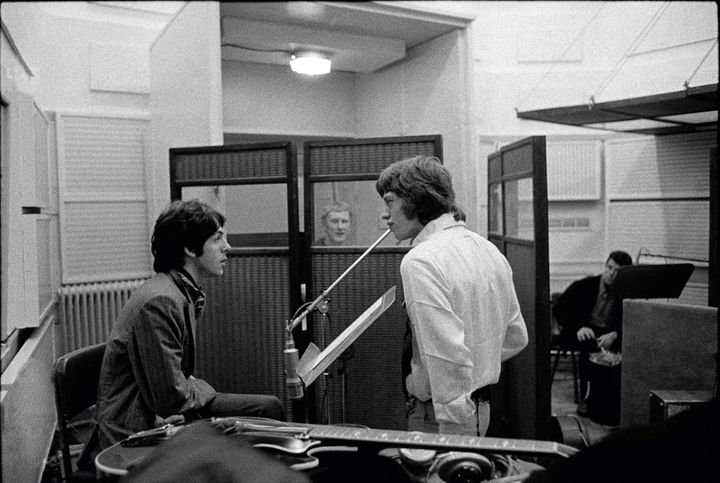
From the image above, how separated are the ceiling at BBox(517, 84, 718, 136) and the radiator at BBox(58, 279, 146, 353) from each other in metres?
3.18

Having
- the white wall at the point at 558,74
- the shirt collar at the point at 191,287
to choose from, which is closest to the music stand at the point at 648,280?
the white wall at the point at 558,74

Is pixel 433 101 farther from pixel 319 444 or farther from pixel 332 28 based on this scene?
pixel 319 444

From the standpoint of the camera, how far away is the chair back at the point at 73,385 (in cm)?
216

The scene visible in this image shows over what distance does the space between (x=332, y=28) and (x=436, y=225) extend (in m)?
2.68

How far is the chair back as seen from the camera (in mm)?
2162

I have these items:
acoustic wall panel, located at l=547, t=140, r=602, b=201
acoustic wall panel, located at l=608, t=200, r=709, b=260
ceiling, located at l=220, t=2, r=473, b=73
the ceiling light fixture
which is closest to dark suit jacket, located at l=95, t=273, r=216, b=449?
ceiling, located at l=220, t=2, r=473, b=73

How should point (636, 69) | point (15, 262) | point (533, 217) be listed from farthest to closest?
point (636, 69)
point (533, 217)
point (15, 262)

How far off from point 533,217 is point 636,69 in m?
3.31

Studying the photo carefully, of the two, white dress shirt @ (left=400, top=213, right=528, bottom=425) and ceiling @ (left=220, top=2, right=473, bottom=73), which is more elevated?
ceiling @ (left=220, top=2, right=473, bottom=73)

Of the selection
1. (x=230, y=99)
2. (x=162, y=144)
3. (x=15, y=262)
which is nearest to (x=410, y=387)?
(x=15, y=262)

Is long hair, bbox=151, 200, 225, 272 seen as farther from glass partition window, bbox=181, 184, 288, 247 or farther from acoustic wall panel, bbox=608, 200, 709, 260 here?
acoustic wall panel, bbox=608, 200, 709, 260

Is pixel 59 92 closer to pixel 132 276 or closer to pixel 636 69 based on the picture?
pixel 132 276

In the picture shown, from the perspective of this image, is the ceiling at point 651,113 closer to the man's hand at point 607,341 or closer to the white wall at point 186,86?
the man's hand at point 607,341

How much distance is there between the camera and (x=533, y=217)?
2811 millimetres
